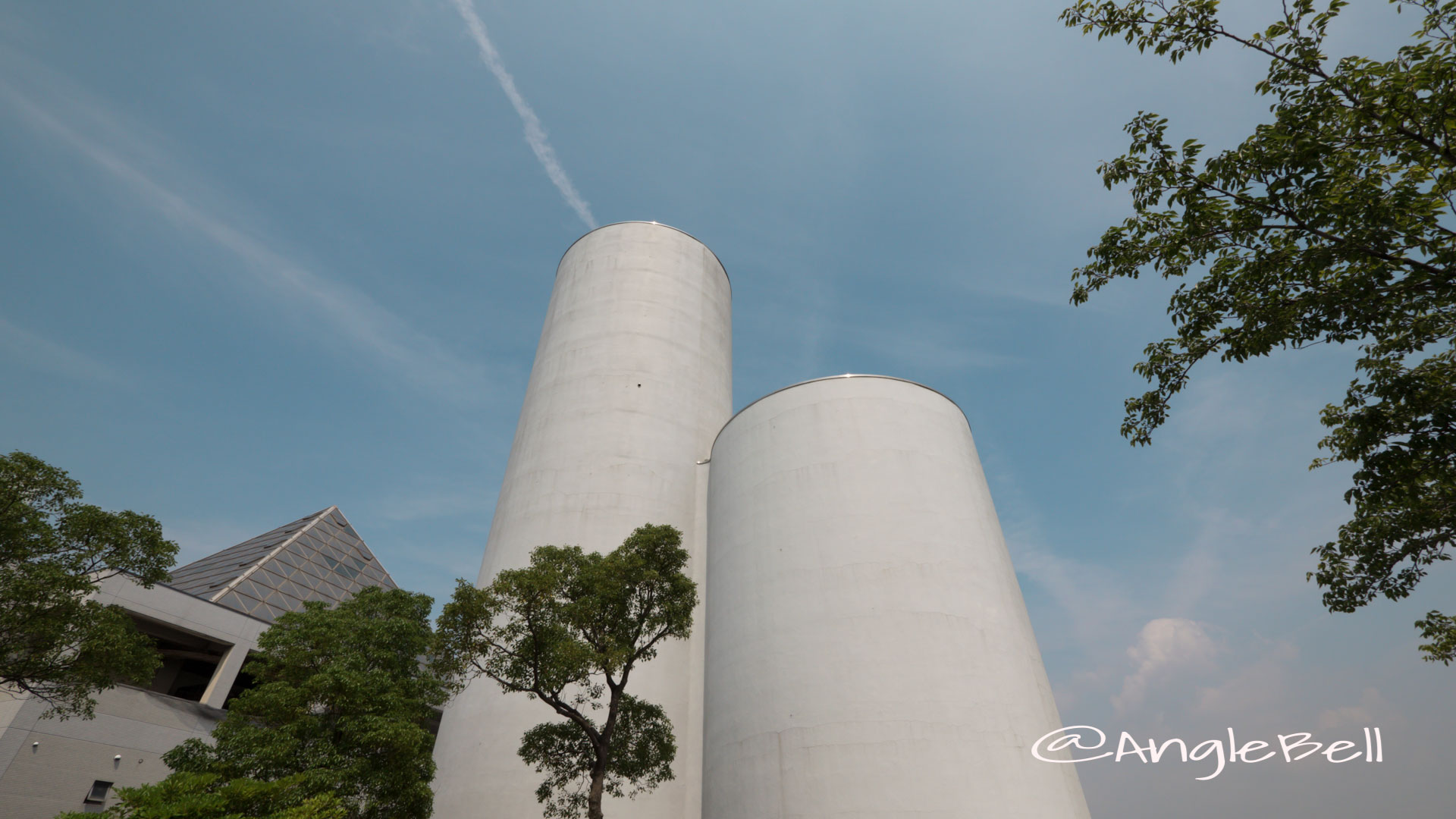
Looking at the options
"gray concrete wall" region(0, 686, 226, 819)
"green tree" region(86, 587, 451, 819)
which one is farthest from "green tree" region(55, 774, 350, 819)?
"gray concrete wall" region(0, 686, 226, 819)

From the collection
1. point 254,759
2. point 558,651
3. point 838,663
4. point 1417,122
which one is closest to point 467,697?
point 254,759

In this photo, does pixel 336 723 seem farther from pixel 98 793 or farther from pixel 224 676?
pixel 224 676

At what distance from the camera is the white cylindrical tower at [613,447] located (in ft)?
68.8

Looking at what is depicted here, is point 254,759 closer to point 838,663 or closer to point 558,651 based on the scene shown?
point 558,651

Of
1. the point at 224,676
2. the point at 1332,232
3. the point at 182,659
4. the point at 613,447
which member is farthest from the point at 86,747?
the point at 1332,232

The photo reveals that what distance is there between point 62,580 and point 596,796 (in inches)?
456

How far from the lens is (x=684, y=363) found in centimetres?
3033

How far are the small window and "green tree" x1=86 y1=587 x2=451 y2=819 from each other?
10995 millimetres

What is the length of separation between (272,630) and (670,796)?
1142cm

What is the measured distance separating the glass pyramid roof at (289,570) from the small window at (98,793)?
7352 millimetres

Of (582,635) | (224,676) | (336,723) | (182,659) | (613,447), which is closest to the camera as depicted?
(336,723)

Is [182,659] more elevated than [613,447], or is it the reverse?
[613,447]

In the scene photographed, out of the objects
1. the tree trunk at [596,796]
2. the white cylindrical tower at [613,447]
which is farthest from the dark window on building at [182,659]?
the tree trunk at [596,796]

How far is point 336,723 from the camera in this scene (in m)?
15.8
